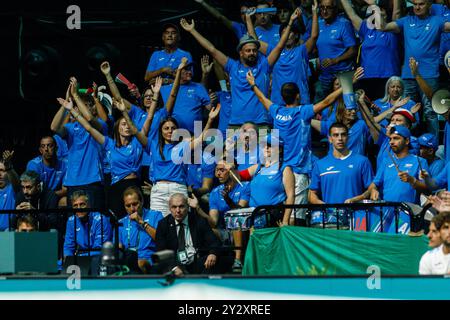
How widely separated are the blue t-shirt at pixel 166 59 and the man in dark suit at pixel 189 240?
3.83 m

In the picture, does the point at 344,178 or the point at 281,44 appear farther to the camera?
the point at 281,44

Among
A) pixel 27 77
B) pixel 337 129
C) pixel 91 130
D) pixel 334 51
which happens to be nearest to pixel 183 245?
pixel 337 129

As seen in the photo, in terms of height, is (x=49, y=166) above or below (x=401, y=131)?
below

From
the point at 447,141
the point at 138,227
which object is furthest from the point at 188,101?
the point at 447,141

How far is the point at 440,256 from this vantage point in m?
11.0

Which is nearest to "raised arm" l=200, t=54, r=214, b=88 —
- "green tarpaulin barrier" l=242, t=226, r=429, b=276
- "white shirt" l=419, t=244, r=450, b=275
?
"green tarpaulin barrier" l=242, t=226, r=429, b=276

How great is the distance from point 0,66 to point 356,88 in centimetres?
571

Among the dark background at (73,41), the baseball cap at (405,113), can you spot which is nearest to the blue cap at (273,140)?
the baseball cap at (405,113)

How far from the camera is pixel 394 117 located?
1433 centimetres

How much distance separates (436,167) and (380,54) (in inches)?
107

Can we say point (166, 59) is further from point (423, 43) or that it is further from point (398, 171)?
point (398, 171)

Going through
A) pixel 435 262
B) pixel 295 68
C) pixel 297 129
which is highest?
pixel 295 68

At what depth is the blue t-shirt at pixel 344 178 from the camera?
14242mm

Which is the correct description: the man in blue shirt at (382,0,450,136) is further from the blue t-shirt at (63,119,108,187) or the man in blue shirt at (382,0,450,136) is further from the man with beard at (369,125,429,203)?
the blue t-shirt at (63,119,108,187)
